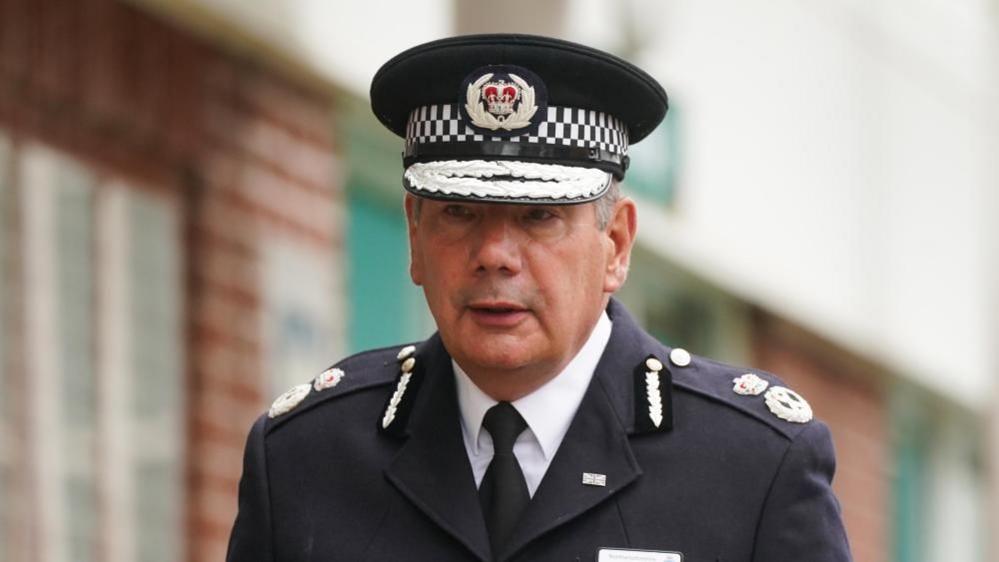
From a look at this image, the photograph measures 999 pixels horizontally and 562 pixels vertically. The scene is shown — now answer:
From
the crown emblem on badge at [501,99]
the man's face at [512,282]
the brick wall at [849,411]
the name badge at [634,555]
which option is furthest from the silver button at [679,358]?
the brick wall at [849,411]

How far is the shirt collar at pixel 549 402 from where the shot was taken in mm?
4215

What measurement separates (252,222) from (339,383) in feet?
12.8

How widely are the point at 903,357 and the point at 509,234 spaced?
9645mm

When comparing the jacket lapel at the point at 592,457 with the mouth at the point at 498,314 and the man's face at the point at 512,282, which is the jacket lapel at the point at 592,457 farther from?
the mouth at the point at 498,314

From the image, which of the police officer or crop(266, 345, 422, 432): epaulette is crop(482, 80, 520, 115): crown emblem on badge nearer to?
the police officer

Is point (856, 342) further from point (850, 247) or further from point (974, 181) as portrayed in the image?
point (974, 181)

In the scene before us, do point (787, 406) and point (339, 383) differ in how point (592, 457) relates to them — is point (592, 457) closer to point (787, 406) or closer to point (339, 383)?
point (787, 406)

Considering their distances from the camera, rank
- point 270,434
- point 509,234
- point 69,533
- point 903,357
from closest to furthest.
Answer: point 509,234, point 270,434, point 69,533, point 903,357

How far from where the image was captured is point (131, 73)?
25.5ft

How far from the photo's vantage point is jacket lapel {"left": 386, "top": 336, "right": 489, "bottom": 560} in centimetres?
419

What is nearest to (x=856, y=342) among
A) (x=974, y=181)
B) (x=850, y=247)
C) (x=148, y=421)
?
(x=850, y=247)

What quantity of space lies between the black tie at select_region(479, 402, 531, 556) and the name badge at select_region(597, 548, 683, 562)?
0.14m

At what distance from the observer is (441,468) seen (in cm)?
426

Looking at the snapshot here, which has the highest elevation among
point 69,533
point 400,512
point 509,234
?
point 509,234
